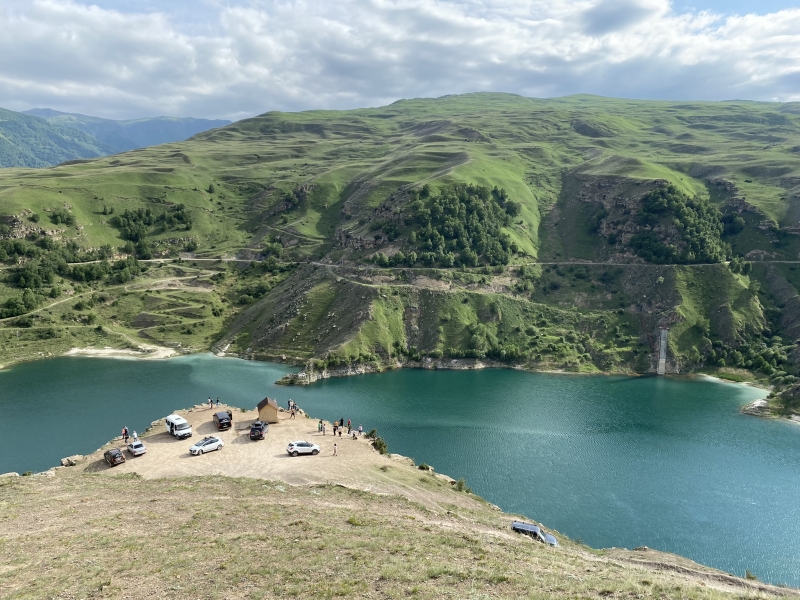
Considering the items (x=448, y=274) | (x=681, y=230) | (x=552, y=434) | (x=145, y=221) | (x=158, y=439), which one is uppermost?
(x=681, y=230)

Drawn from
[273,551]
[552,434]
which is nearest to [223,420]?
[273,551]

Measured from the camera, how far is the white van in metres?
56.4

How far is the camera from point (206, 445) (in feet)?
173

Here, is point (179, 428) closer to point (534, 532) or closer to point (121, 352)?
point (534, 532)

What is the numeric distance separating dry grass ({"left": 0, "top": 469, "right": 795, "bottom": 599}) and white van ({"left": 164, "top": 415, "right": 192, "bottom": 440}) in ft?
40.3

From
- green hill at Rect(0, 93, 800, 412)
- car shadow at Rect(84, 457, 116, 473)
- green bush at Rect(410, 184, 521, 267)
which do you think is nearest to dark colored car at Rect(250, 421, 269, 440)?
car shadow at Rect(84, 457, 116, 473)

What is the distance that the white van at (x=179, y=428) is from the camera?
5641cm

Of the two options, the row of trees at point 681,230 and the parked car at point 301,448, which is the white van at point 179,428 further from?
the row of trees at point 681,230

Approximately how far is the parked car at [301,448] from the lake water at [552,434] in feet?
78.4

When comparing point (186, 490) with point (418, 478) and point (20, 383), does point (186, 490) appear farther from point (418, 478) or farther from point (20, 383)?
point (20, 383)

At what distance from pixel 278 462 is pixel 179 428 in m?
14.0

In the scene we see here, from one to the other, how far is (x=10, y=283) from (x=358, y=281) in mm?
95384

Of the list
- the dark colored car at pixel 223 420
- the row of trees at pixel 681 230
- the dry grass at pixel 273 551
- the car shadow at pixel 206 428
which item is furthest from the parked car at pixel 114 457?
the row of trees at pixel 681 230

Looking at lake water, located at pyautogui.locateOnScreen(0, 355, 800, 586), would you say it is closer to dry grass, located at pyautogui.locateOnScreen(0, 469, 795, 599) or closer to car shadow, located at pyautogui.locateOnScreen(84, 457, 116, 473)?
dry grass, located at pyautogui.locateOnScreen(0, 469, 795, 599)
